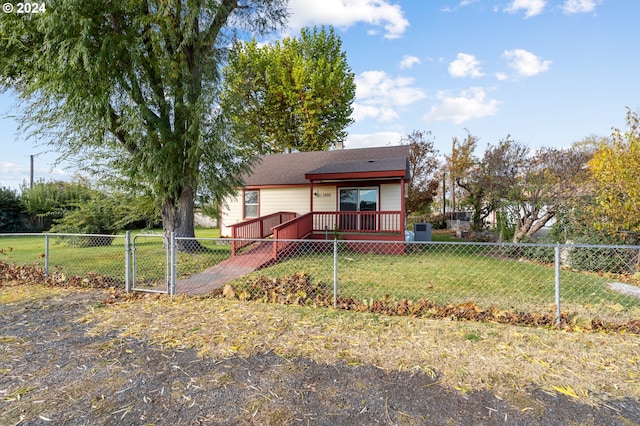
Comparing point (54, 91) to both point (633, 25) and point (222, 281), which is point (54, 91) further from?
point (633, 25)

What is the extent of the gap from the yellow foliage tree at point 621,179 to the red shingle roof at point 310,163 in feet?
20.9

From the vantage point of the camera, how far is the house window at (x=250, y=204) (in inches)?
609

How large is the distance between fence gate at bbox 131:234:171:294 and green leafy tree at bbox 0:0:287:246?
1297 millimetres

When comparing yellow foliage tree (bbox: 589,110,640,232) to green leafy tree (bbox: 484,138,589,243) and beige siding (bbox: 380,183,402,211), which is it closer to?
green leafy tree (bbox: 484,138,589,243)

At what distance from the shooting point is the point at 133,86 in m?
8.80

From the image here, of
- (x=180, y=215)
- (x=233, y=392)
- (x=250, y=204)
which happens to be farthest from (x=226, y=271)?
(x=250, y=204)

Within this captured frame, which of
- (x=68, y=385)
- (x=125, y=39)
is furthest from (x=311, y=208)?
(x=68, y=385)

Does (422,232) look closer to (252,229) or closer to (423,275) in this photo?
(423,275)

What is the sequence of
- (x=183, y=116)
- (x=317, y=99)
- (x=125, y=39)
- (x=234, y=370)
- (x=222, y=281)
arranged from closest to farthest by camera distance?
(x=234, y=370) < (x=222, y=281) < (x=125, y=39) < (x=183, y=116) < (x=317, y=99)

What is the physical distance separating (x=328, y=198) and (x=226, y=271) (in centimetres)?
677

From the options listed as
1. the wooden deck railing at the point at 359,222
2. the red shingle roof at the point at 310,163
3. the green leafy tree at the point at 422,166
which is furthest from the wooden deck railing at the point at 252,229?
the green leafy tree at the point at 422,166

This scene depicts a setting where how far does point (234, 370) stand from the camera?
2965 mm

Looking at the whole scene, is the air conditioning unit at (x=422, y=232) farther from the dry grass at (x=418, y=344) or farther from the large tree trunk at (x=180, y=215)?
the dry grass at (x=418, y=344)

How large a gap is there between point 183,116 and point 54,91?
3.10 meters
